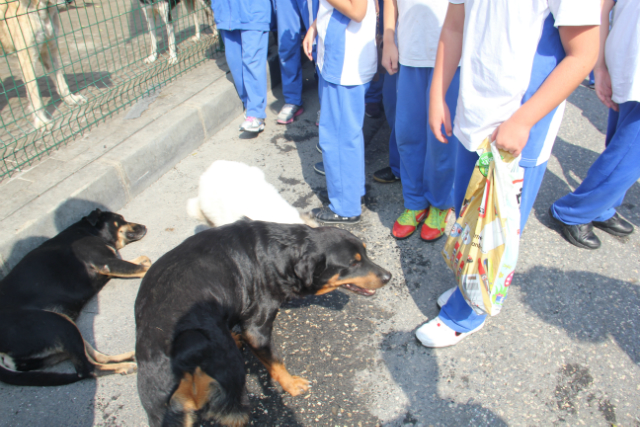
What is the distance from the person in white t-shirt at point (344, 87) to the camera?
259cm

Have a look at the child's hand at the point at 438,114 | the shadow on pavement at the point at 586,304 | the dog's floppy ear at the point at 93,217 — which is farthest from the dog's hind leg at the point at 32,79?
the shadow on pavement at the point at 586,304

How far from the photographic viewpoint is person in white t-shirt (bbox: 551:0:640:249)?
2.32m

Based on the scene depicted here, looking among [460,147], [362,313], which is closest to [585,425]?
[362,313]

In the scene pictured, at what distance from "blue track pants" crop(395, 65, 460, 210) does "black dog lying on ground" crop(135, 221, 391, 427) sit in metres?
0.87

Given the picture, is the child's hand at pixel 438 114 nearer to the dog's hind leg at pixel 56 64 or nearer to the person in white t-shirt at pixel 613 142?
the person in white t-shirt at pixel 613 142

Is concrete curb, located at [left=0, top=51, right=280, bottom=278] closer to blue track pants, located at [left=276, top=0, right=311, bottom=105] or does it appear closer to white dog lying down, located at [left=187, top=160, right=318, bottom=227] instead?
blue track pants, located at [left=276, top=0, right=311, bottom=105]

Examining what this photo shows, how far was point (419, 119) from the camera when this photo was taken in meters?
2.79

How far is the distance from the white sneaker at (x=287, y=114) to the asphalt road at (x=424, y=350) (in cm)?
182

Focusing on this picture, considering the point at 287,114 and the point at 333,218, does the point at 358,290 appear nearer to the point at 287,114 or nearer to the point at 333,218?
the point at 333,218

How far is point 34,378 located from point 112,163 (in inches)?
71.6

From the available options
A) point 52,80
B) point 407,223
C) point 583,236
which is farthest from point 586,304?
point 52,80

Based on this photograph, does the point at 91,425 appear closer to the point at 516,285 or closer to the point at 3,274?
the point at 3,274

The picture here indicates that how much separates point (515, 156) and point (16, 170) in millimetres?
3616

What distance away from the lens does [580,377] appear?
87.1 inches
